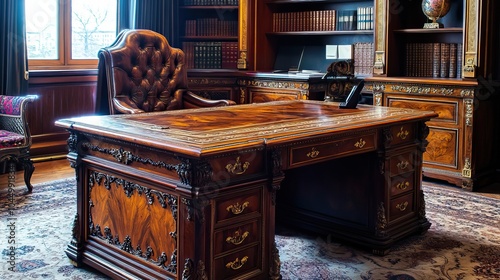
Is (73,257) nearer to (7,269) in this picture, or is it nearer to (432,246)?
(7,269)

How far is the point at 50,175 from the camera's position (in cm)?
506

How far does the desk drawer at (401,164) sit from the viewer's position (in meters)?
3.25

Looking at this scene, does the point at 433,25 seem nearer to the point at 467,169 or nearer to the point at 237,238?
the point at 467,169

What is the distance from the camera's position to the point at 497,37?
4.93m

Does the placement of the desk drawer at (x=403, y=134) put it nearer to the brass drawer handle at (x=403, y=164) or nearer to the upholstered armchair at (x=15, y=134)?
the brass drawer handle at (x=403, y=164)

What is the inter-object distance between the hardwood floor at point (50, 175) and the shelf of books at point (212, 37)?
72.8 inches

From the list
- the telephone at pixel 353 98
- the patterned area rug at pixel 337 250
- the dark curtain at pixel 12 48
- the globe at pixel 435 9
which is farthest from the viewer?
the dark curtain at pixel 12 48

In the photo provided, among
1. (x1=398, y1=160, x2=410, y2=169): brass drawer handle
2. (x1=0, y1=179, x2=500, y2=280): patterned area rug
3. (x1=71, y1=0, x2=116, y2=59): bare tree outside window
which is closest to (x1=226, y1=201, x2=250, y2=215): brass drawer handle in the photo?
(x1=0, y1=179, x2=500, y2=280): patterned area rug

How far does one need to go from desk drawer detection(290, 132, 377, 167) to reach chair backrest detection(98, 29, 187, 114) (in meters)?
1.68

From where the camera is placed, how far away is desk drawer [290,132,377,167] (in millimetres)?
2607

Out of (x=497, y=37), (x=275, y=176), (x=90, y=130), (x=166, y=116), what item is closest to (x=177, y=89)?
(x=166, y=116)

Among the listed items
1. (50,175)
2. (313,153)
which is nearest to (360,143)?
(313,153)

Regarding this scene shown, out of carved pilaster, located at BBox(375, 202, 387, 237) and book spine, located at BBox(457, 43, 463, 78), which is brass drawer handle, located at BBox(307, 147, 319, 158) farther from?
book spine, located at BBox(457, 43, 463, 78)

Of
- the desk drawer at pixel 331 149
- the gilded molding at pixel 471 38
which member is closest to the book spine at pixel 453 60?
the gilded molding at pixel 471 38
